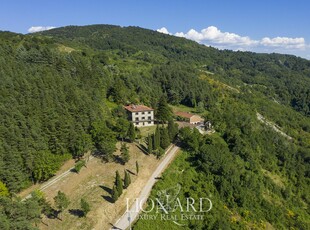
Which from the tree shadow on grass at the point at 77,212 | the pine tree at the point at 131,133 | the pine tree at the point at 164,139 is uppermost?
the pine tree at the point at 131,133

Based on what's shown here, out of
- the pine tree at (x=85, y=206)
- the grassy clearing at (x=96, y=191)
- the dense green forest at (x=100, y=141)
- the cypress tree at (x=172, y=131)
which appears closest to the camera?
the pine tree at (x=85, y=206)

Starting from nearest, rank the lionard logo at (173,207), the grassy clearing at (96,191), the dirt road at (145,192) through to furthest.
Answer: the grassy clearing at (96,191)
the dirt road at (145,192)
the lionard logo at (173,207)

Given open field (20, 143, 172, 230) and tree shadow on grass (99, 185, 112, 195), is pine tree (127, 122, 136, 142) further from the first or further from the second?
tree shadow on grass (99, 185, 112, 195)

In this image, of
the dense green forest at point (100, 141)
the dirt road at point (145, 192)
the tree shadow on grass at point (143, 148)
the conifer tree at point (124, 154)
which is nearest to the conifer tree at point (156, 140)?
the tree shadow on grass at point (143, 148)

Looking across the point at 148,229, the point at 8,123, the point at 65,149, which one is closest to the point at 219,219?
the point at 148,229

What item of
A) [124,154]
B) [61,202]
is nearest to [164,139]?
[124,154]

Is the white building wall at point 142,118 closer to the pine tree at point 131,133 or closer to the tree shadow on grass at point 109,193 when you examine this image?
the pine tree at point 131,133

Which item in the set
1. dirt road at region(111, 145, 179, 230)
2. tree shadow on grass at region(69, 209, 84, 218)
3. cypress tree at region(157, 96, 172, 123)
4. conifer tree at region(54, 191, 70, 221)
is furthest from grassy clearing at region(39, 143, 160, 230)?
cypress tree at region(157, 96, 172, 123)

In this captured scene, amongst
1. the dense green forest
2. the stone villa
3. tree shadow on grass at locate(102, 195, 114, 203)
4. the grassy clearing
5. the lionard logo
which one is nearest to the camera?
the grassy clearing
